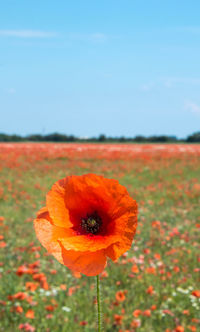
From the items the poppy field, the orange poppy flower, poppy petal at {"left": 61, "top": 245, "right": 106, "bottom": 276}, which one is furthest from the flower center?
the poppy field

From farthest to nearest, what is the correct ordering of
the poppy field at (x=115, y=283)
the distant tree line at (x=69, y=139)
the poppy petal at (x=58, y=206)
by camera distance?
the distant tree line at (x=69, y=139), the poppy field at (x=115, y=283), the poppy petal at (x=58, y=206)

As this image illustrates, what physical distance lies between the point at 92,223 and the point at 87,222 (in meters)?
0.03

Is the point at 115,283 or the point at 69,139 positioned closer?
the point at 115,283

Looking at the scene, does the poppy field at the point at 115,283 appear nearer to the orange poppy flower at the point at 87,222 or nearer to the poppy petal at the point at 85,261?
the orange poppy flower at the point at 87,222

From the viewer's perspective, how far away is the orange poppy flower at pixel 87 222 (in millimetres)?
894

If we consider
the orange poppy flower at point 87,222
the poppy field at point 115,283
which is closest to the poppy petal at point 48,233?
the orange poppy flower at point 87,222

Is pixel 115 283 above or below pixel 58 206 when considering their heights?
below

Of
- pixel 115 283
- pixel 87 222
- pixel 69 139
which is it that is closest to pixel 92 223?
pixel 87 222

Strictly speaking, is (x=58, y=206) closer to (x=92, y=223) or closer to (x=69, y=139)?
(x=92, y=223)

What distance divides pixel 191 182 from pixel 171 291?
9.99 metres

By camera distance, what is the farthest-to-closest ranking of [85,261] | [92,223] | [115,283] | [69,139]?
[69,139] < [115,283] < [92,223] < [85,261]

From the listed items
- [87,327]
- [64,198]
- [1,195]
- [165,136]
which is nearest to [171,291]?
[87,327]

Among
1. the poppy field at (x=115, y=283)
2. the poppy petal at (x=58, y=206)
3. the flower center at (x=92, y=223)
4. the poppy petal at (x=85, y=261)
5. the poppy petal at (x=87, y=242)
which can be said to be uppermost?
the poppy petal at (x=58, y=206)

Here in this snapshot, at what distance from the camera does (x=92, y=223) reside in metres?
1.02
